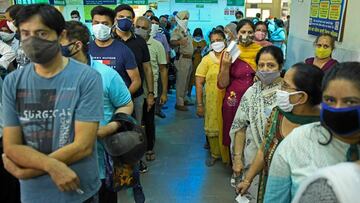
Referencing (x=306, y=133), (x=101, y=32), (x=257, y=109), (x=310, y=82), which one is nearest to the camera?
(x=306, y=133)

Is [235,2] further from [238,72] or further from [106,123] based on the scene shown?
[106,123]

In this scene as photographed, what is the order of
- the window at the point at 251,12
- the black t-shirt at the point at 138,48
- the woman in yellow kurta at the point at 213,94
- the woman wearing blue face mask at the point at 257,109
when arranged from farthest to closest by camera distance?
the window at the point at 251,12 → the woman in yellow kurta at the point at 213,94 → the black t-shirt at the point at 138,48 → the woman wearing blue face mask at the point at 257,109

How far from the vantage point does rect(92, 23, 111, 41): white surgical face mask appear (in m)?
2.65

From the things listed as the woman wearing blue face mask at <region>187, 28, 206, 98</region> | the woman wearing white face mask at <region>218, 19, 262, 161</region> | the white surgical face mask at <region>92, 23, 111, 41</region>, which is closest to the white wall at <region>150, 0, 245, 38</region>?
the woman wearing blue face mask at <region>187, 28, 206, 98</region>

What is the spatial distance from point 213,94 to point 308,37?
1.34 meters

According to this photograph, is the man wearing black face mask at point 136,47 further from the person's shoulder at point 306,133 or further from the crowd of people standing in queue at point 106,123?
the person's shoulder at point 306,133

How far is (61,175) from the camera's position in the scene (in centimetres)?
137

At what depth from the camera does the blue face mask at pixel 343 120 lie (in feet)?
3.53

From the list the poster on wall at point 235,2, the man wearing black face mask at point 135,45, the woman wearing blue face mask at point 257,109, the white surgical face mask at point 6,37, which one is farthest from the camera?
the poster on wall at point 235,2

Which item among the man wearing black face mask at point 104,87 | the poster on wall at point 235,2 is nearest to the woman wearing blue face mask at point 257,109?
the man wearing black face mask at point 104,87

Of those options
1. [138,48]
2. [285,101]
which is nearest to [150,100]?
[138,48]

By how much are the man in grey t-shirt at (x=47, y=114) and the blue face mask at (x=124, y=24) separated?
1.74m

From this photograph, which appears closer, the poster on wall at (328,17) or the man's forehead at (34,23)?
the man's forehead at (34,23)

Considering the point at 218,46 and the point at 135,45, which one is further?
the point at 218,46
